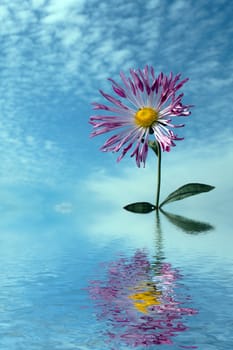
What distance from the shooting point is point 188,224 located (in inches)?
158

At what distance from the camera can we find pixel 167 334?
1.45 m

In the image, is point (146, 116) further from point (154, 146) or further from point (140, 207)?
point (140, 207)

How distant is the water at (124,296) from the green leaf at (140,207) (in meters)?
0.32

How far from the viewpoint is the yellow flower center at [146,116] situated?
4.01 metres

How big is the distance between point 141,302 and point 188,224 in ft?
7.15

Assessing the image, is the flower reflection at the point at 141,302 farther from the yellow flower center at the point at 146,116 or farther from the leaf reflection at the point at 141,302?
the yellow flower center at the point at 146,116

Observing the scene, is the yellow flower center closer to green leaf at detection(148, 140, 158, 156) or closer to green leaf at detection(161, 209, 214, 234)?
green leaf at detection(148, 140, 158, 156)

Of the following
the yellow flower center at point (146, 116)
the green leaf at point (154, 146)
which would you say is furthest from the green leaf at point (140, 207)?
the yellow flower center at point (146, 116)

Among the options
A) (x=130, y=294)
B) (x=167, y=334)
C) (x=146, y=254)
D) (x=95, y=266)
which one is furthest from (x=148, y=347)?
(x=146, y=254)

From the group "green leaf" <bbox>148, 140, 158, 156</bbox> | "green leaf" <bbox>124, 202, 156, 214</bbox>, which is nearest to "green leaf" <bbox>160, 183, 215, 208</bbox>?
"green leaf" <bbox>124, 202, 156, 214</bbox>

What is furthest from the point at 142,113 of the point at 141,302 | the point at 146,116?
the point at 141,302

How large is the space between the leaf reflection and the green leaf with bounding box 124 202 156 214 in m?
1.04

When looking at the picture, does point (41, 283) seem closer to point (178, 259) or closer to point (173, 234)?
point (178, 259)

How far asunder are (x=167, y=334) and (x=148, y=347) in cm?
12
